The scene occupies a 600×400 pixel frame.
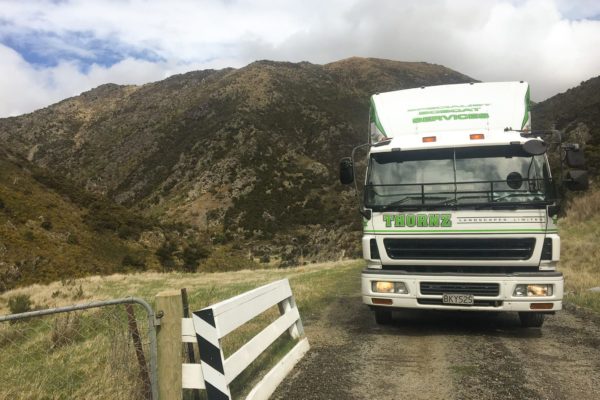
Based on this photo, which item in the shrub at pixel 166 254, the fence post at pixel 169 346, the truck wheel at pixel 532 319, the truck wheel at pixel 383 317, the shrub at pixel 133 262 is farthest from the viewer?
the shrub at pixel 166 254

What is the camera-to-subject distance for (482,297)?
7.45 meters

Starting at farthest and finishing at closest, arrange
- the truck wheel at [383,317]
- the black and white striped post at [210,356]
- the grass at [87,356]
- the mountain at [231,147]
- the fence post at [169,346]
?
the mountain at [231,147] < the truck wheel at [383,317] < the grass at [87,356] < the fence post at [169,346] < the black and white striped post at [210,356]

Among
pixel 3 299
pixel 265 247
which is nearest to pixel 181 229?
pixel 265 247

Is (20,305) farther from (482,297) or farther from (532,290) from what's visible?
(532,290)

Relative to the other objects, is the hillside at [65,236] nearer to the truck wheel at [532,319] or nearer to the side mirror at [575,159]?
the truck wheel at [532,319]

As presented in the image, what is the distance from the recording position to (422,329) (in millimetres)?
8656

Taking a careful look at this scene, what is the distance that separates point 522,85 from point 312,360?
6.20 m

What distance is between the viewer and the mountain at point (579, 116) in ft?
138

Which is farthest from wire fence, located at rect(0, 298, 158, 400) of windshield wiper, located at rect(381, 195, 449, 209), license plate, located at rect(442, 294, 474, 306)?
license plate, located at rect(442, 294, 474, 306)

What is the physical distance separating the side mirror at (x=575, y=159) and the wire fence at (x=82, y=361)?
6.68m

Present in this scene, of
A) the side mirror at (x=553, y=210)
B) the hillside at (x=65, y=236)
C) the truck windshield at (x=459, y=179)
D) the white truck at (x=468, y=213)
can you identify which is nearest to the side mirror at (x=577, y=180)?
the white truck at (x=468, y=213)

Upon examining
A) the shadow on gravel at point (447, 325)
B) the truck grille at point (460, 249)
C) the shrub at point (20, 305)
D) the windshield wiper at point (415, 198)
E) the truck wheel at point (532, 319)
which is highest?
the windshield wiper at point (415, 198)

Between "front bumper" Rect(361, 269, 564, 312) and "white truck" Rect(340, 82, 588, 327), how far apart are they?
0.01 m

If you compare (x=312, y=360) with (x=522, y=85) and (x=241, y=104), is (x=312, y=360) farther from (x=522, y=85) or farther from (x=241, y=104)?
(x=241, y=104)
